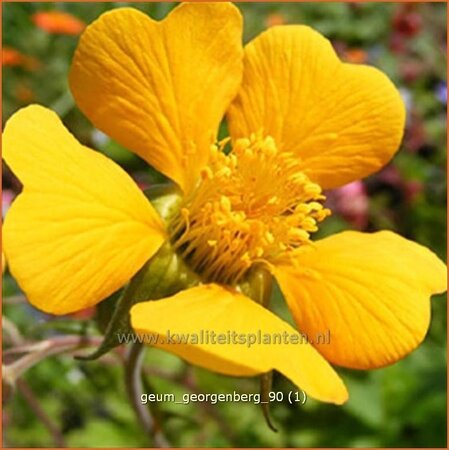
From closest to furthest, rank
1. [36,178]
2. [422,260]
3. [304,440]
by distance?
[36,178] → [422,260] → [304,440]

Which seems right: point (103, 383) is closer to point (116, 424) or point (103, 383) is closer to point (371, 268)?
point (116, 424)

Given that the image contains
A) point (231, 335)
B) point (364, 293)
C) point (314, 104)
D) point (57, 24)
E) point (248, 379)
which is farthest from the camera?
point (57, 24)

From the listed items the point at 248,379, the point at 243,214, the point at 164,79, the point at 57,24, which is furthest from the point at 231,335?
the point at 57,24

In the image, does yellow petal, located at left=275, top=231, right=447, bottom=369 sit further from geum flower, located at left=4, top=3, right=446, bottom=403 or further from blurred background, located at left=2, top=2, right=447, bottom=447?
blurred background, located at left=2, top=2, right=447, bottom=447

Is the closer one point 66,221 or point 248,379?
point 66,221

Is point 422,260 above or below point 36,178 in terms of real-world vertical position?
below

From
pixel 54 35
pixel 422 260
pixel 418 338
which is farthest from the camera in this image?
pixel 54 35

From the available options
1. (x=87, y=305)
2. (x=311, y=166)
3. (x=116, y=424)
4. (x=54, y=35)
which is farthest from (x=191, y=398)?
(x=54, y=35)

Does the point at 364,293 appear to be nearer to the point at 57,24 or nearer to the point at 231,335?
the point at 231,335
